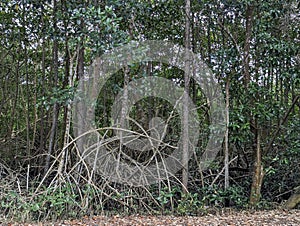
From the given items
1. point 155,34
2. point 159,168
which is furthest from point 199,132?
point 155,34

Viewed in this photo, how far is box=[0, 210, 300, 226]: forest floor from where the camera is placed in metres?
4.33

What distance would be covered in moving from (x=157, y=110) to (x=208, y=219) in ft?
8.43

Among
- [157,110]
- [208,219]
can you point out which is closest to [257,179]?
[208,219]

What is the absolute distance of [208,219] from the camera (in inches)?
182

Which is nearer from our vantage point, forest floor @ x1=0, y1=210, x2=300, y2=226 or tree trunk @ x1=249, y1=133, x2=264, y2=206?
forest floor @ x1=0, y1=210, x2=300, y2=226

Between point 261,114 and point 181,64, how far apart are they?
211 centimetres

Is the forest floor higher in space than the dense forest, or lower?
lower

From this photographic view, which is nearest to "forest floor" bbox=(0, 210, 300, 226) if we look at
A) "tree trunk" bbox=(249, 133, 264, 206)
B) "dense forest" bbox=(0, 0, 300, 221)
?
"dense forest" bbox=(0, 0, 300, 221)

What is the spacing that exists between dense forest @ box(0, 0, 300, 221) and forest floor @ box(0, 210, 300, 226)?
305 millimetres

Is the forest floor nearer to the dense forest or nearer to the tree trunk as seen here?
the dense forest

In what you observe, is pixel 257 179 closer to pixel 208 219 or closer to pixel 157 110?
pixel 208 219

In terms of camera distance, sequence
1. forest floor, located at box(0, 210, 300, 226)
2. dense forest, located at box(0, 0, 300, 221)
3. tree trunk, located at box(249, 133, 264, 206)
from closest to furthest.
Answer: forest floor, located at box(0, 210, 300, 226), dense forest, located at box(0, 0, 300, 221), tree trunk, located at box(249, 133, 264, 206)

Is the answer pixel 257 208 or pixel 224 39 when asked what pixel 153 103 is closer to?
pixel 224 39

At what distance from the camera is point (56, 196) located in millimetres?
4738
